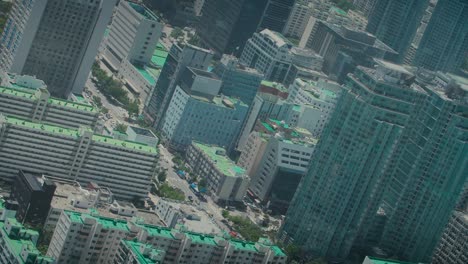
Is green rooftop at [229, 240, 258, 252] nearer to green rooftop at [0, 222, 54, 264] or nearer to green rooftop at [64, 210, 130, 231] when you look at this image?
green rooftop at [64, 210, 130, 231]

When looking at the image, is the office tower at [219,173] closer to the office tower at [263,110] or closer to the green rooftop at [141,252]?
the office tower at [263,110]

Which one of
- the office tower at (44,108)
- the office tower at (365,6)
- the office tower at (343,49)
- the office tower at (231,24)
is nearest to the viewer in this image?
the office tower at (44,108)

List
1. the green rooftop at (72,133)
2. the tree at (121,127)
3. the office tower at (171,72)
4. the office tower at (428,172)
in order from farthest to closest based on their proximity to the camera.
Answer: the office tower at (171,72) → the tree at (121,127) → the office tower at (428,172) → the green rooftop at (72,133)

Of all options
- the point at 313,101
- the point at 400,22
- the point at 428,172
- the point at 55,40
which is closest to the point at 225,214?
the point at 428,172

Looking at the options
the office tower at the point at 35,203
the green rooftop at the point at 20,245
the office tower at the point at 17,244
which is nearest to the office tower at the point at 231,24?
the office tower at the point at 35,203

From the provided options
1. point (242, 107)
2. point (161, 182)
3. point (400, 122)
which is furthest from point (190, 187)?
point (400, 122)

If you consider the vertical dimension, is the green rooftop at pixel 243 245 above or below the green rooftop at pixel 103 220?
above

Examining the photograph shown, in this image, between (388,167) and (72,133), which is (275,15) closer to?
(388,167)
